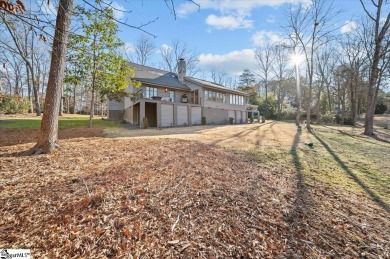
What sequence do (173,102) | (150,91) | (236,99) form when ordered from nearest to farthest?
(173,102) < (150,91) < (236,99)

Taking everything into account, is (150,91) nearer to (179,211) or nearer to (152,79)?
(152,79)

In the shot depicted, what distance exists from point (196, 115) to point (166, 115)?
4451 millimetres

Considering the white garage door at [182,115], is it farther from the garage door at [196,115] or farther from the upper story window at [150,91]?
the upper story window at [150,91]

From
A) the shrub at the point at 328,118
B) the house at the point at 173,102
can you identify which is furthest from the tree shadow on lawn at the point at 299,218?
the shrub at the point at 328,118

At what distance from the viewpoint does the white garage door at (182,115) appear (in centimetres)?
1917

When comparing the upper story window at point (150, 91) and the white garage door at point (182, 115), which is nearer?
the upper story window at point (150, 91)

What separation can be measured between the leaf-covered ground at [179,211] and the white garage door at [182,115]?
14.5 m

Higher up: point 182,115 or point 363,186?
point 182,115

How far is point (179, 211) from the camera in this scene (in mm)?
2721

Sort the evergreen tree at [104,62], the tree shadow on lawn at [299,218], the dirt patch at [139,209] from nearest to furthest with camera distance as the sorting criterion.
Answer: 1. the dirt patch at [139,209]
2. the tree shadow on lawn at [299,218]
3. the evergreen tree at [104,62]

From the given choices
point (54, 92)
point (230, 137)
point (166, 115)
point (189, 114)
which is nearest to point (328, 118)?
point (189, 114)

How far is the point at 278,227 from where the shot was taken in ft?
8.60

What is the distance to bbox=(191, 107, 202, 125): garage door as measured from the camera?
20.8 m

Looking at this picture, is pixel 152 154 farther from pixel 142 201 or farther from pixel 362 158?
pixel 362 158
